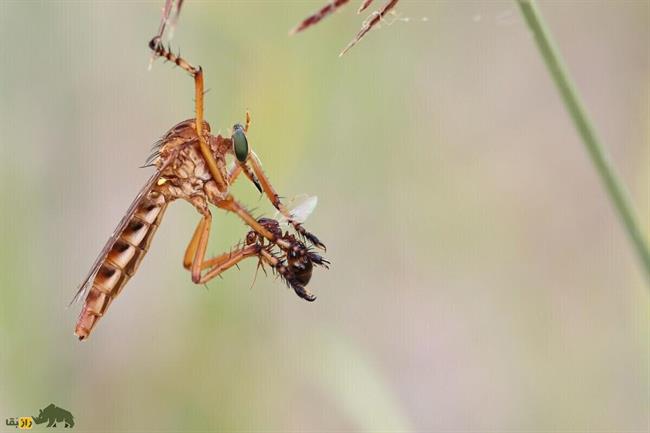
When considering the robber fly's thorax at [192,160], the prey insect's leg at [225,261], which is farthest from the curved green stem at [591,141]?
the robber fly's thorax at [192,160]

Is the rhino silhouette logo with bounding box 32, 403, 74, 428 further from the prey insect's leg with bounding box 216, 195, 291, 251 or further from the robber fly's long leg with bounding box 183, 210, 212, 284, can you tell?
the prey insect's leg with bounding box 216, 195, 291, 251

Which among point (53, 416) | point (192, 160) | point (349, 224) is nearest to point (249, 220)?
point (192, 160)

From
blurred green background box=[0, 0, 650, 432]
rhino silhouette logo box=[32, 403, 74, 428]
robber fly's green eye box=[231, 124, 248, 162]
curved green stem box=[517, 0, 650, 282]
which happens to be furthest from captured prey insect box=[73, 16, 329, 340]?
curved green stem box=[517, 0, 650, 282]

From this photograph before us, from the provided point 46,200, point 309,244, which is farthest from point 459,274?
point 309,244

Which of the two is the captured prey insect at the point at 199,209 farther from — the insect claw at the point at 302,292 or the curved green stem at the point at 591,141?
the curved green stem at the point at 591,141

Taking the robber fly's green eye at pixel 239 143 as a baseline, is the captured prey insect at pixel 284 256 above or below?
below

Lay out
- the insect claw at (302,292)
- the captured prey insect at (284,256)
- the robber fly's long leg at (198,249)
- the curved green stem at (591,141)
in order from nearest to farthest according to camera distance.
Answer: the curved green stem at (591,141) → the insect claw at (302,292) → the captured prey insect at (284,256) → the robber fly's long leg at (198,249)
